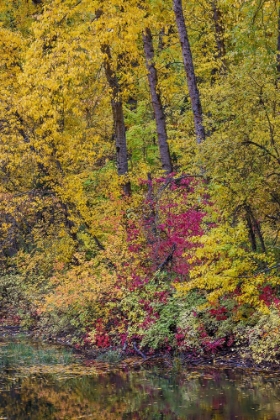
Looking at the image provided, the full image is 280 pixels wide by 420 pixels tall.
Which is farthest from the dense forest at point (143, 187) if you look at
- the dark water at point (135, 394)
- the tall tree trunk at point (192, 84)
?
the dark water at point (135, 394)

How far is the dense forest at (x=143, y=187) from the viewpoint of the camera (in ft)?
41.9

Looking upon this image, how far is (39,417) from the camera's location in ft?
33.0

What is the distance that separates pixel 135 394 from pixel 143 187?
11.7 m

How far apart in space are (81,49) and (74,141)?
2.79m

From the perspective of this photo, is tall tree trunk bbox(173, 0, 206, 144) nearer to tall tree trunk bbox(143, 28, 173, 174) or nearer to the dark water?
tall tree trunk bbox(143, 28, 173, 174)

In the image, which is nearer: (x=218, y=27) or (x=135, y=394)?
(x=135, y=394)

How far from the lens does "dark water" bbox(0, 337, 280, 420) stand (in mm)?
9719

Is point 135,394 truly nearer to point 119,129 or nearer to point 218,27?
point 119,129

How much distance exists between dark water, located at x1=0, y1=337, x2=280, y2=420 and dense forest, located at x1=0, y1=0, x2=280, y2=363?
3.91ft

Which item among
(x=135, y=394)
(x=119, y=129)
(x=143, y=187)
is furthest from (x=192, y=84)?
(x=135, y=394)

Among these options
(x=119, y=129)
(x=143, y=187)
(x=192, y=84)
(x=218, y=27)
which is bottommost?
(x=143, y=187)

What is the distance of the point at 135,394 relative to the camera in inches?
434

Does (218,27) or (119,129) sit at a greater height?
(218,27)

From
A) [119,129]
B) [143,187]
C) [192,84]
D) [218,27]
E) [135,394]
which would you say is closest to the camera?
[135,394]
